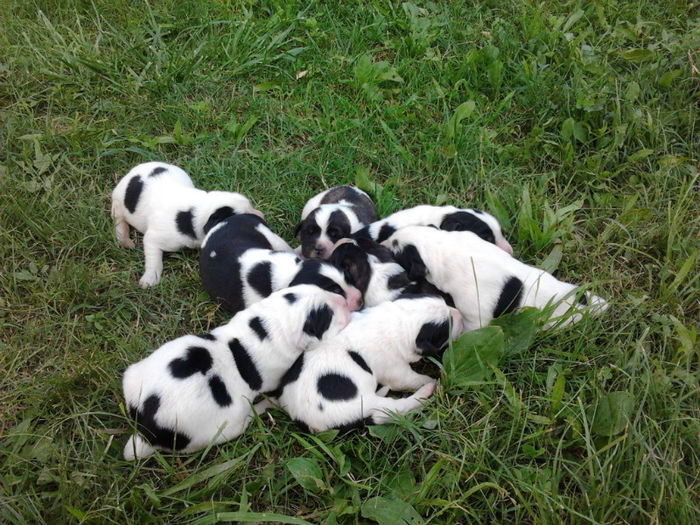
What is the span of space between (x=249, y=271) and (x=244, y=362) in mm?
773

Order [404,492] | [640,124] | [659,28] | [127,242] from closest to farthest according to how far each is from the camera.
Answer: [404,492]
[127,242]
[640,124]
[659,28]

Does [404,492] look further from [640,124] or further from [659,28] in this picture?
[659,28]

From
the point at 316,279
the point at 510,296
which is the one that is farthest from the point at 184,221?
the point at 510,296

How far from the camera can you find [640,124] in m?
5.19

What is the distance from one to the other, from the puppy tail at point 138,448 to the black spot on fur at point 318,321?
116 cm

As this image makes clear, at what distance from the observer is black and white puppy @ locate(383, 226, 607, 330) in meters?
3.97

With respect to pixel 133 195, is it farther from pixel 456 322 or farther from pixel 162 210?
pixel 456 322

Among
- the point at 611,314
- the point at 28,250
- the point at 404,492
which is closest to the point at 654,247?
the point at 611,314

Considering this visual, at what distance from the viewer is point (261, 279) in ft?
13.6

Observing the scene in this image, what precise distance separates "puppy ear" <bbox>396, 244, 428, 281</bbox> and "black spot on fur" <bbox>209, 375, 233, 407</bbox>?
1583mm

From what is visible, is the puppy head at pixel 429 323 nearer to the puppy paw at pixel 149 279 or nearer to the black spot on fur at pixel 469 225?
the black spot on fur at pixel 469 225

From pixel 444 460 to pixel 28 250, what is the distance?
363 centimetres

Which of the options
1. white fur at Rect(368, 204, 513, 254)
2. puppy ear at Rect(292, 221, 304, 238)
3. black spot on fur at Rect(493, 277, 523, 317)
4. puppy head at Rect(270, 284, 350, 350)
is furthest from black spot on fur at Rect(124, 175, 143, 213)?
black spot on fur at Rect(493, 277, 523, 317)

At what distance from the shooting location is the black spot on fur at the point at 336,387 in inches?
137
